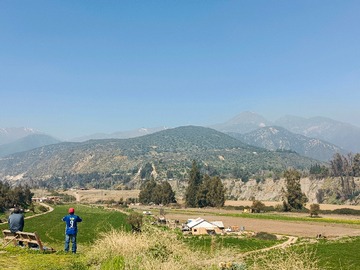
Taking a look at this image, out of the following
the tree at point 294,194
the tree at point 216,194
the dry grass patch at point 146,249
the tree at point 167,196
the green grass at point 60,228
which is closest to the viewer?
the dry grass patch at point 146,249

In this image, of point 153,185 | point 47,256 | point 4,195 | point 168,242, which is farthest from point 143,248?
point 153,185

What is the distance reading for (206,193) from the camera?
127562mm

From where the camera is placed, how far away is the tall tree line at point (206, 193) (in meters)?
126

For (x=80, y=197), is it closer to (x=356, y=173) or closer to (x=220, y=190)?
(x=220, y=190)

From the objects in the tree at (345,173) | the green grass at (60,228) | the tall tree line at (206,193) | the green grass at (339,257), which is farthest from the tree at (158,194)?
the green grass at (339,257)

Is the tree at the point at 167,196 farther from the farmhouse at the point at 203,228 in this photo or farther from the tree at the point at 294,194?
the farmhouse at the point at 203,228

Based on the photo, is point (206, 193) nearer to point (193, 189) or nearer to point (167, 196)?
point (193, 189)

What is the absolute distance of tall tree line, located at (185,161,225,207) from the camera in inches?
4941

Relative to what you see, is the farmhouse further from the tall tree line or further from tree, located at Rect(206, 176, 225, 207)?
the tall tree line

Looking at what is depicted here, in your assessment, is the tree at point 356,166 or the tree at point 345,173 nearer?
the tree at point 345,173

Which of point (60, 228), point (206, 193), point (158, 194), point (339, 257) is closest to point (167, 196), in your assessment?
point (158, 194)

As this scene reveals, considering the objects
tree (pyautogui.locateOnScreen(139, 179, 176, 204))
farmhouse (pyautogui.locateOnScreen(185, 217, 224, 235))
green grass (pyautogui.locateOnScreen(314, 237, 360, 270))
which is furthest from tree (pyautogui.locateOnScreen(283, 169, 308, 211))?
green grass (pyautogui.locateOnScreen(314, 237, 360, 270))

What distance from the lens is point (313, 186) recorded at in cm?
15150

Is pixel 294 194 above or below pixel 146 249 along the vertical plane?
below
